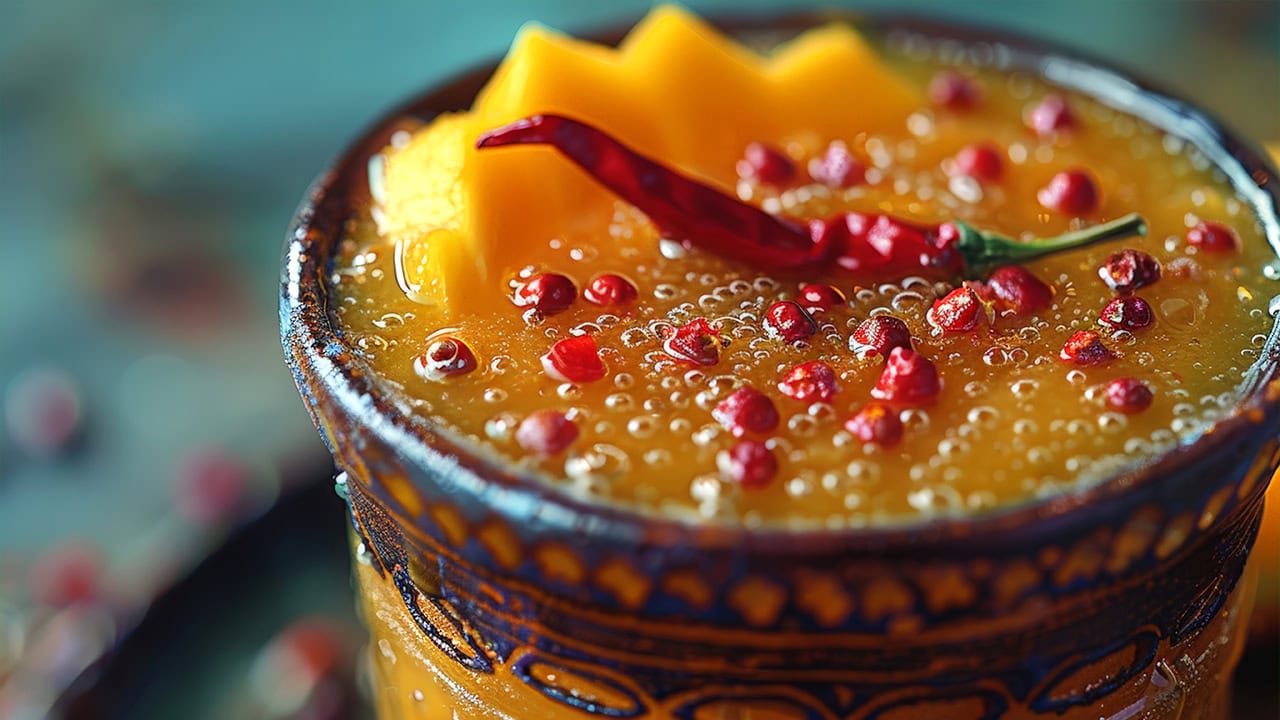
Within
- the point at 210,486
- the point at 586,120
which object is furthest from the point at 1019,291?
the point at 210,486

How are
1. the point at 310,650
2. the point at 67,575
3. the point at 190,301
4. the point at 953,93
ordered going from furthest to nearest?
the point at 190,301, the point at 67,575, the point at 310,650, the point at 953,93

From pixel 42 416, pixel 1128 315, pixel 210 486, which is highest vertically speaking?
pixel 1128 315

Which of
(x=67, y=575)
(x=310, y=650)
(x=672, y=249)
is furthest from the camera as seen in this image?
(x=67, y=575)

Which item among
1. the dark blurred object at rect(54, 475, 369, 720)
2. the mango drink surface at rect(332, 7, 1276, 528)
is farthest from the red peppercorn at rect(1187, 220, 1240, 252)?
the dark blurred object at rect(54, 475, 369, 720)

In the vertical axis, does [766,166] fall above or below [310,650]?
above

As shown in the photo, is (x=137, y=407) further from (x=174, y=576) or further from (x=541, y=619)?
(x=541, y=619)

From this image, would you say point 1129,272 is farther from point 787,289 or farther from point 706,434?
point 706,434

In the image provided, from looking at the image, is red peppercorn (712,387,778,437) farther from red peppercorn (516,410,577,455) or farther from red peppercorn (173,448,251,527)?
red peppercorn (173,448,251,527)

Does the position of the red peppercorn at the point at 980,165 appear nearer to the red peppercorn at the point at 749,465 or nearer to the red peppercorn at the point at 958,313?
the red peppercorn at the point at 958,313
